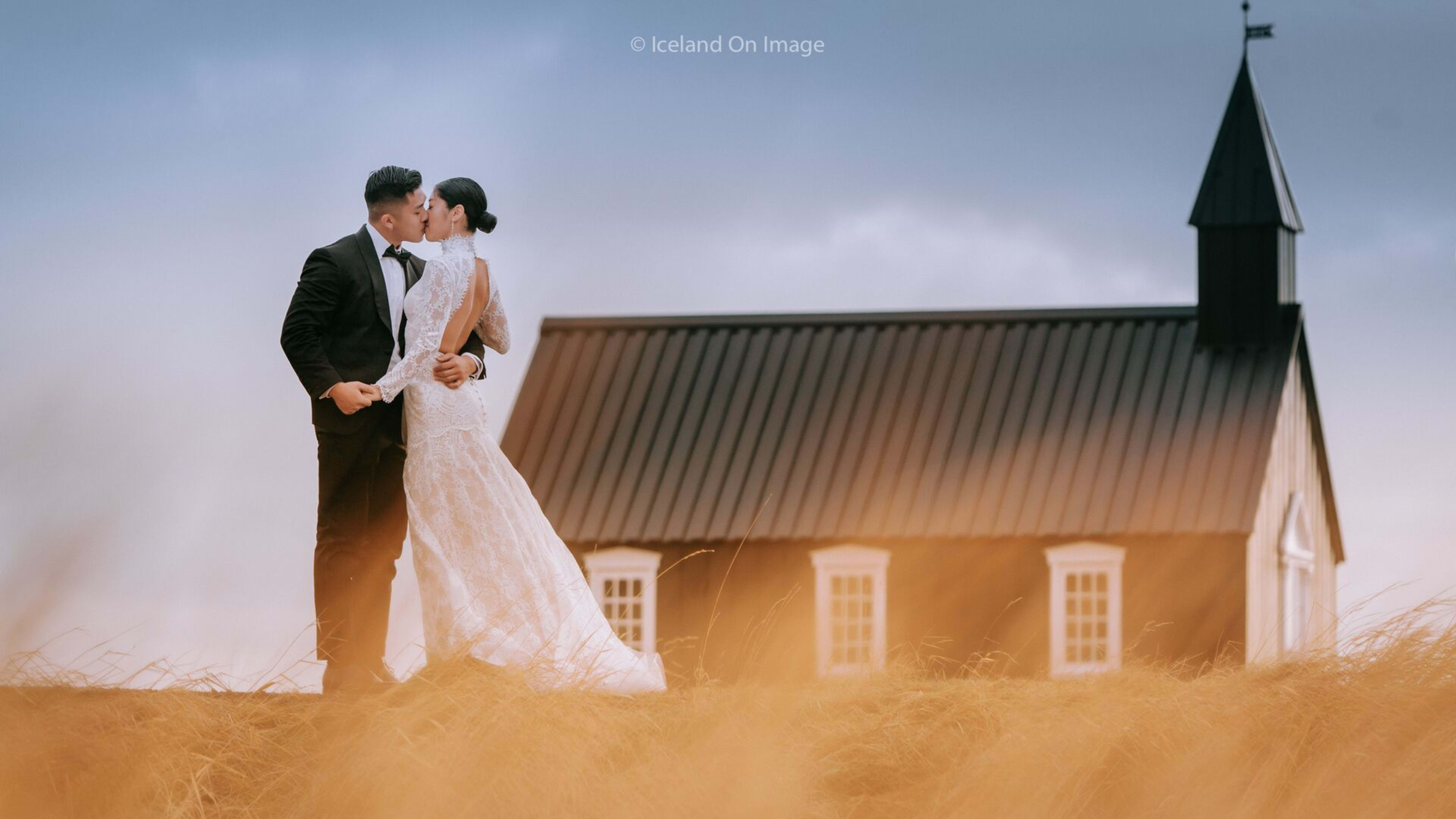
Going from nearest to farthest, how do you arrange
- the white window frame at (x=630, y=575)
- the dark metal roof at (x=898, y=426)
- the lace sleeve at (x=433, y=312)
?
the lace sleeve at (x=433, y=312)
the dark metal roof at (x=898, y=426)
the white window frame at (x=630, y=575)

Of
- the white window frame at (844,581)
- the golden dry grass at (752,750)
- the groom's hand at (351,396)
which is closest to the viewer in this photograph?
the golden dry grass at (752,750)

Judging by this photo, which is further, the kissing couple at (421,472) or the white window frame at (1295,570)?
the white window frame at (1295,570)

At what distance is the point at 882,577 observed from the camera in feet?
64.6

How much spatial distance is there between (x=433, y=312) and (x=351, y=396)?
589 mm

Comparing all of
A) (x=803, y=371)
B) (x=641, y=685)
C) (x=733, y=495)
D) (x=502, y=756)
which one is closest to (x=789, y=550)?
(x=733, y=495)

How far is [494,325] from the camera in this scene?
8125 mm

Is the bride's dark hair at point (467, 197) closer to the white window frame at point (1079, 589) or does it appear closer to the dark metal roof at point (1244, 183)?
the white window frame at point (1079, 589)

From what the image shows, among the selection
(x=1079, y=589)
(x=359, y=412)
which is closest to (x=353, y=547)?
(x=359, y=412)

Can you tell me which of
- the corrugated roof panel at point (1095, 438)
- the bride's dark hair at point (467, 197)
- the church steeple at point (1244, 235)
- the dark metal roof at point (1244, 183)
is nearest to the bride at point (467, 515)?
the bride's dark hair at point (467, 197)

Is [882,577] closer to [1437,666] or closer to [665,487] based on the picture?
[665,487]

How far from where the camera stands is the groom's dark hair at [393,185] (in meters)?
7.87

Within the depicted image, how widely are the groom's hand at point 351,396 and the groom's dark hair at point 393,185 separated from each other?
3.25ft

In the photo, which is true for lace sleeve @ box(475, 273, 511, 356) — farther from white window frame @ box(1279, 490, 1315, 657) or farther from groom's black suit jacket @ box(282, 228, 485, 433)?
white window frame @ box(1279, 490, 1315, 657)

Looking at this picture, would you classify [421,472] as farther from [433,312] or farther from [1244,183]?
[1244,183]
